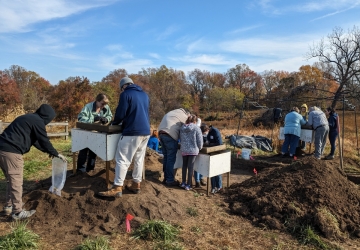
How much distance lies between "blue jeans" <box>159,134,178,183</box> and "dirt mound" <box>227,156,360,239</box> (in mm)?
1260

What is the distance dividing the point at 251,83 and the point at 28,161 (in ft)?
153

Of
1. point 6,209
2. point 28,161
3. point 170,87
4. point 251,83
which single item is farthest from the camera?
point 251,83

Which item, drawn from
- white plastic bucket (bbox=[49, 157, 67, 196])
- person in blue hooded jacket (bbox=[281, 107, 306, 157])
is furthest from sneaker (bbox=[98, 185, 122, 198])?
person in blue hooded jacket (bbox=[281, 107, 306, 157])

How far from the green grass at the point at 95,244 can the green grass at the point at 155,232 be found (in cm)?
39

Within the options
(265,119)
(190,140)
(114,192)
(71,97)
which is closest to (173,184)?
(190,140)

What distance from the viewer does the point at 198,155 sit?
19.1ft

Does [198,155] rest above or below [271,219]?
above

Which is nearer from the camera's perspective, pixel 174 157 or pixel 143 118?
pixel 143 118

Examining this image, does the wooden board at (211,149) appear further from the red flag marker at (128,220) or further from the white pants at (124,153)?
the red flag marker at (128,220)

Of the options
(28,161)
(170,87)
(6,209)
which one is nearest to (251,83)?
(170,87)

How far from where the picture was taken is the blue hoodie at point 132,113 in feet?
14.4

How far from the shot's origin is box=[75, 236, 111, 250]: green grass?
3.19 meters

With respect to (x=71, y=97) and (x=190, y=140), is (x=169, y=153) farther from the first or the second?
(x=71, y=97)

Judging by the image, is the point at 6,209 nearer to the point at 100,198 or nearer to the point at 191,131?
the point at 100,198
